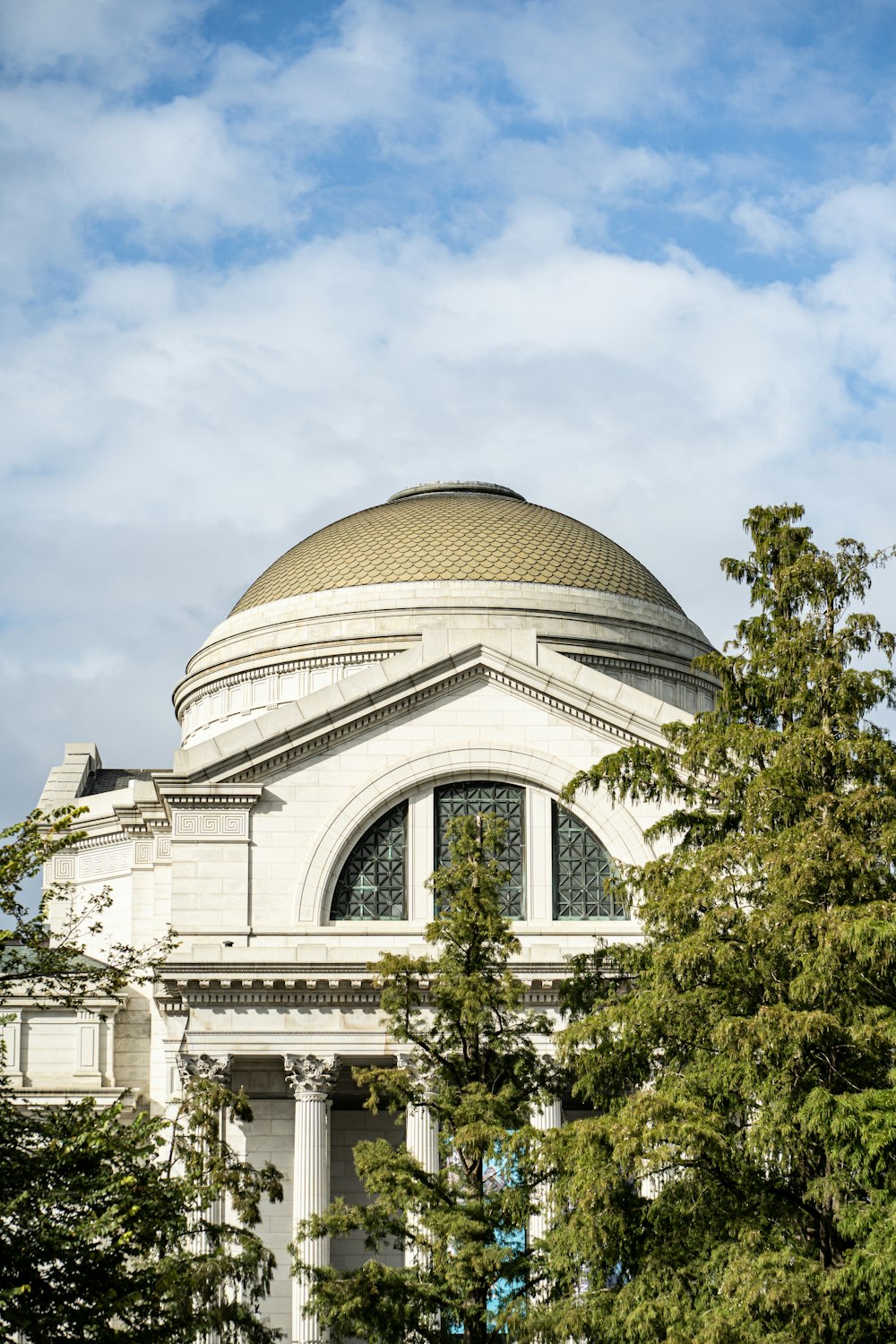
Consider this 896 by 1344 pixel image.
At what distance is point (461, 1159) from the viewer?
28.2 m

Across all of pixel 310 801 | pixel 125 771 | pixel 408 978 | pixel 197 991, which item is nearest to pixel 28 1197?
pixel 408 978

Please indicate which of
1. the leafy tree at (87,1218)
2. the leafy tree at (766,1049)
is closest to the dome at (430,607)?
the leafy tree at (766,1049)

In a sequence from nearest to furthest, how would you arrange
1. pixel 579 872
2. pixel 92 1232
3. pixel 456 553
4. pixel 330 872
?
pixel 92 1232 → pixel 330 872 → pixel 579 872 → pixel 456 553

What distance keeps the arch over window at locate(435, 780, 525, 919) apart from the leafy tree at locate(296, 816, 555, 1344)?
10093mm

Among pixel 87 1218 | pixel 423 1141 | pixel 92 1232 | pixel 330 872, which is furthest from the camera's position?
pixel 330 872

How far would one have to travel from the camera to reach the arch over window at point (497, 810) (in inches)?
1574

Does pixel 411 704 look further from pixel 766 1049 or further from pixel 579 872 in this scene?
pixel 766 1049

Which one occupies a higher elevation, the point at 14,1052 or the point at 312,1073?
the point at 14,1052

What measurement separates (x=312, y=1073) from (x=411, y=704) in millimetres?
7696

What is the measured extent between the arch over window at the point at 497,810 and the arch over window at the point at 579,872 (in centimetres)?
69

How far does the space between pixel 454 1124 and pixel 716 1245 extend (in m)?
4.43

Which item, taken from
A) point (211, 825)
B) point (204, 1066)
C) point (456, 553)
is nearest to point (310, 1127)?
point (204, 1066)

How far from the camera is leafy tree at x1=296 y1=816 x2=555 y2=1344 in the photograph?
26.7 metres

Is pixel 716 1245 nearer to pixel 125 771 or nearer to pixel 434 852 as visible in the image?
pixel 434 852
